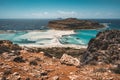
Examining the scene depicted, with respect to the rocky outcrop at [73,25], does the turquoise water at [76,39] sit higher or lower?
lower

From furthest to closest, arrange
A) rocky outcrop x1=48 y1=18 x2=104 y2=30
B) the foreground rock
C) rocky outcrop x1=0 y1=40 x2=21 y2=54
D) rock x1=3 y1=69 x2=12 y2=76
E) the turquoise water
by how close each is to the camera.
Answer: rocky outcrop x1=48 y1=18 x2=104 y2=30
the turquoise water
rocky outcrop x1=0 y1=40 x2=21 y2=54
rock x1=3 y1=69 x2=12 y2=76
the foreground rock

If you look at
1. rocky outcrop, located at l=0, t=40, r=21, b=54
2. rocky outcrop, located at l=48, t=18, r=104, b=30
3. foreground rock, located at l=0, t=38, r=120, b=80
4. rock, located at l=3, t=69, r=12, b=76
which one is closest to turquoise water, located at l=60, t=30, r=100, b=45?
rocky outcrop, located at l=48, t=18, r=104, b=30

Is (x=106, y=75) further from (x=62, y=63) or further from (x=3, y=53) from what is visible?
(x=3, y=53)

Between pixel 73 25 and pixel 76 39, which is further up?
pixel 73 25

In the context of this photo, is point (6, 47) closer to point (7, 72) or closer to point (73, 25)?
point (7, 72)

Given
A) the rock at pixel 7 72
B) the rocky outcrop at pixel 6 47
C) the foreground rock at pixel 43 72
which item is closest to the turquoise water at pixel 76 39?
the rocky outcrop at pixel 6 47

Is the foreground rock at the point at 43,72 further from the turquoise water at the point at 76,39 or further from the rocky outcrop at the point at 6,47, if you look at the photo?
the turquoise water at the point at 76,39

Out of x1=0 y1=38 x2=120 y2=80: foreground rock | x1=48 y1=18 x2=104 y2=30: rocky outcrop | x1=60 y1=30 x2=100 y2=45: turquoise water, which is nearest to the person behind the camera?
x1=0 y1=38 x2=120 y2=80: foreground rock

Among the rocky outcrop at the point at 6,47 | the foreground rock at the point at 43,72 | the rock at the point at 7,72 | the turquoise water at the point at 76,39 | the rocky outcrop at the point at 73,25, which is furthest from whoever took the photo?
the rocky outcrop at the point at 73,25

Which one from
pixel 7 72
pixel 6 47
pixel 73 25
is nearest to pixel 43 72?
pixel 7 72

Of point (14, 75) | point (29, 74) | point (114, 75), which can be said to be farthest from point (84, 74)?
point (14, 75)

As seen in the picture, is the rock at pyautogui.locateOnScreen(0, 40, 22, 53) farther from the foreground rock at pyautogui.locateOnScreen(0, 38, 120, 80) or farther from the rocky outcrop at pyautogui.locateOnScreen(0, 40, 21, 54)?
the foreground rock at pyautogui.locateOnScreen(0, 38, 120, 80)

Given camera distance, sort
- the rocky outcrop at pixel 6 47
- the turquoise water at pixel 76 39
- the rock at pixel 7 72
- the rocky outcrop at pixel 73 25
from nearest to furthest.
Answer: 1. the rock at pixel 7 72
2. the rocky outcrop at pixel 6 47
3. the turquoise water at pixel 76 39
4. the rocky outcrop at pixel 73 25
